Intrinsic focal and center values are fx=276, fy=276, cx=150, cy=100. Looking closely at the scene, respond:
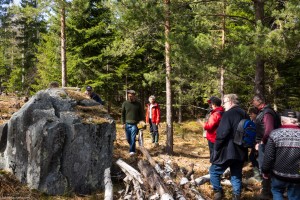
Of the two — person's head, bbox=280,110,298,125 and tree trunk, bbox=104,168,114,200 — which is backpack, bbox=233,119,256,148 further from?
tree trunk, bbox=104,168,114,200

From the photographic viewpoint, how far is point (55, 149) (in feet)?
19.6

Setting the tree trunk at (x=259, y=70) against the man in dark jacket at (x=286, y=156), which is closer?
the man in dark jacket at (x=286, y=156)

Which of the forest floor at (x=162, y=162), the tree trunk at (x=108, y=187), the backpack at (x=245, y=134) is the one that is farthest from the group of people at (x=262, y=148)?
the tree trunk at (x=108, y=187)

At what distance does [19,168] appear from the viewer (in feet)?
20.5

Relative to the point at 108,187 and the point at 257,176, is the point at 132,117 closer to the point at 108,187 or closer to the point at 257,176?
the point at 108,187

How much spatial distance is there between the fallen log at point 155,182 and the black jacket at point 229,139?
1243 mm

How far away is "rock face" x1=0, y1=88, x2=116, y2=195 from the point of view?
5.95 metres

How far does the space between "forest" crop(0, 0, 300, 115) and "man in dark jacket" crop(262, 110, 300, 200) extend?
294cm

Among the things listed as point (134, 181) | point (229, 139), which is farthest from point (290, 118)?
point (134, 181)

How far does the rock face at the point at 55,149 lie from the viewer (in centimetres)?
595

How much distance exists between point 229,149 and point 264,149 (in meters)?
1.06

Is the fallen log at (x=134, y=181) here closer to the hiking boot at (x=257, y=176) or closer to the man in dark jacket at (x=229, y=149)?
the man in dark jacket at (x=229, y=149)

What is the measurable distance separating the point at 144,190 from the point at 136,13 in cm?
537

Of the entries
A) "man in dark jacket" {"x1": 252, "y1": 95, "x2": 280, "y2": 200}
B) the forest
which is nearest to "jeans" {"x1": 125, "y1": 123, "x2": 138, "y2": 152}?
the forest
